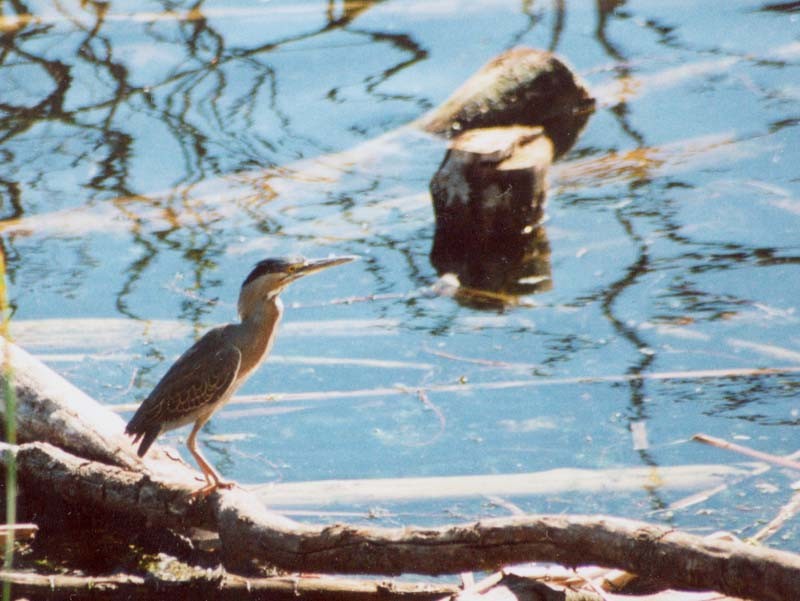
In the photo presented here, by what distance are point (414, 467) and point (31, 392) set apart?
Answer: 156 centimetres

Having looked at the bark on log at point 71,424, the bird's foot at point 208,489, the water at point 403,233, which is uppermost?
the bird's foot at point 208,489

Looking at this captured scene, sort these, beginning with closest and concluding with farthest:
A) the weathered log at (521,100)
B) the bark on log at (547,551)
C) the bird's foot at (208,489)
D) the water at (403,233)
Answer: the bark on log at (547,551) → the bird's foot at (208,489) → the water at (403,233) → the weathered log at (521,100)

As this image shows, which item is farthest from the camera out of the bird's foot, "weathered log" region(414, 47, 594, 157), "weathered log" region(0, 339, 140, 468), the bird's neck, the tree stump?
"weathered log" region(414, 47, 594, 157)

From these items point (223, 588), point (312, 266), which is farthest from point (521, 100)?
point (223, 588)

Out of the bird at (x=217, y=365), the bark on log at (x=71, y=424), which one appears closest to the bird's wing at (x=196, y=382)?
the bird at (x=217, y=365)

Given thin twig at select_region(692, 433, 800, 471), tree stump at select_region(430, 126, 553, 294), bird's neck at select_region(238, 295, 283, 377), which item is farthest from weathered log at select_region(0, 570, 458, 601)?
Answer: tree stump at select_region(430, 126, 553, 294)

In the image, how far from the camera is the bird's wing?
16.8 ft

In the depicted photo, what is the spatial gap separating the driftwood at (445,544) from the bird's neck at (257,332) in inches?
31.1

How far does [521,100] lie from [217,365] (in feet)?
16.1

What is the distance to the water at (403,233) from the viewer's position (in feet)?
19.6

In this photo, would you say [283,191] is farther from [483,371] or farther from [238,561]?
[238,561]

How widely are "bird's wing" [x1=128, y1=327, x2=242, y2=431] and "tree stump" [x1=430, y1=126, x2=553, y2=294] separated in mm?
2705

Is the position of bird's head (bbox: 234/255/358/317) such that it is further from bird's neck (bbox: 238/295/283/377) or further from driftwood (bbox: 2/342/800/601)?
driftwood (bbox: 2/342/800/601)

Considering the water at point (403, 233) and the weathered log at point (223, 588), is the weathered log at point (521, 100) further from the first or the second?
the weathered log at point (223, 588)
